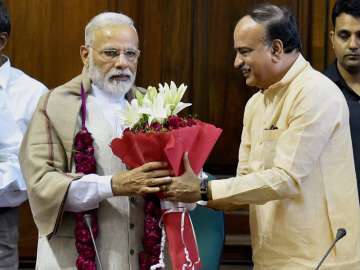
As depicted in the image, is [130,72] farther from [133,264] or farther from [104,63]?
[133,264]

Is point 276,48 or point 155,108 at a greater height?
point 276,48

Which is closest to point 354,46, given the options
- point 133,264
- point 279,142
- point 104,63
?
point 279,142

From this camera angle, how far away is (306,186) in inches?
100.0

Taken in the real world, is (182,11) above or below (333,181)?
above

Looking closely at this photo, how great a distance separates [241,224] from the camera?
13.4ft

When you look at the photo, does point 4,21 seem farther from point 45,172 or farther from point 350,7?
point 350,7

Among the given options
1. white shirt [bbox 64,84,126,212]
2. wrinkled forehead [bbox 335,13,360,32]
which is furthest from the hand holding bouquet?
wrinkled forehead [bbox 335,13,360,32]

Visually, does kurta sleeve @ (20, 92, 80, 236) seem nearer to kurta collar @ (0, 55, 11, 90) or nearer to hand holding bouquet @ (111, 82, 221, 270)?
→ hand holding bouquet @ (111, 82, 221, 270)

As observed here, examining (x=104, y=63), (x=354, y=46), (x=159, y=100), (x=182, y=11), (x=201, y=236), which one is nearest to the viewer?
(x=159, y=100)

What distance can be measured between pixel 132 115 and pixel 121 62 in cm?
28

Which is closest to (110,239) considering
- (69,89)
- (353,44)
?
(69,89)

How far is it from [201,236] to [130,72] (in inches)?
24.9

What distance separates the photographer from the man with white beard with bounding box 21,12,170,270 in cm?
258

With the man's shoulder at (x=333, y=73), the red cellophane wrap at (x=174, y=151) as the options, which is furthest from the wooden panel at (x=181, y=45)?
the red cellophane wrap at (x=174, y=151)
